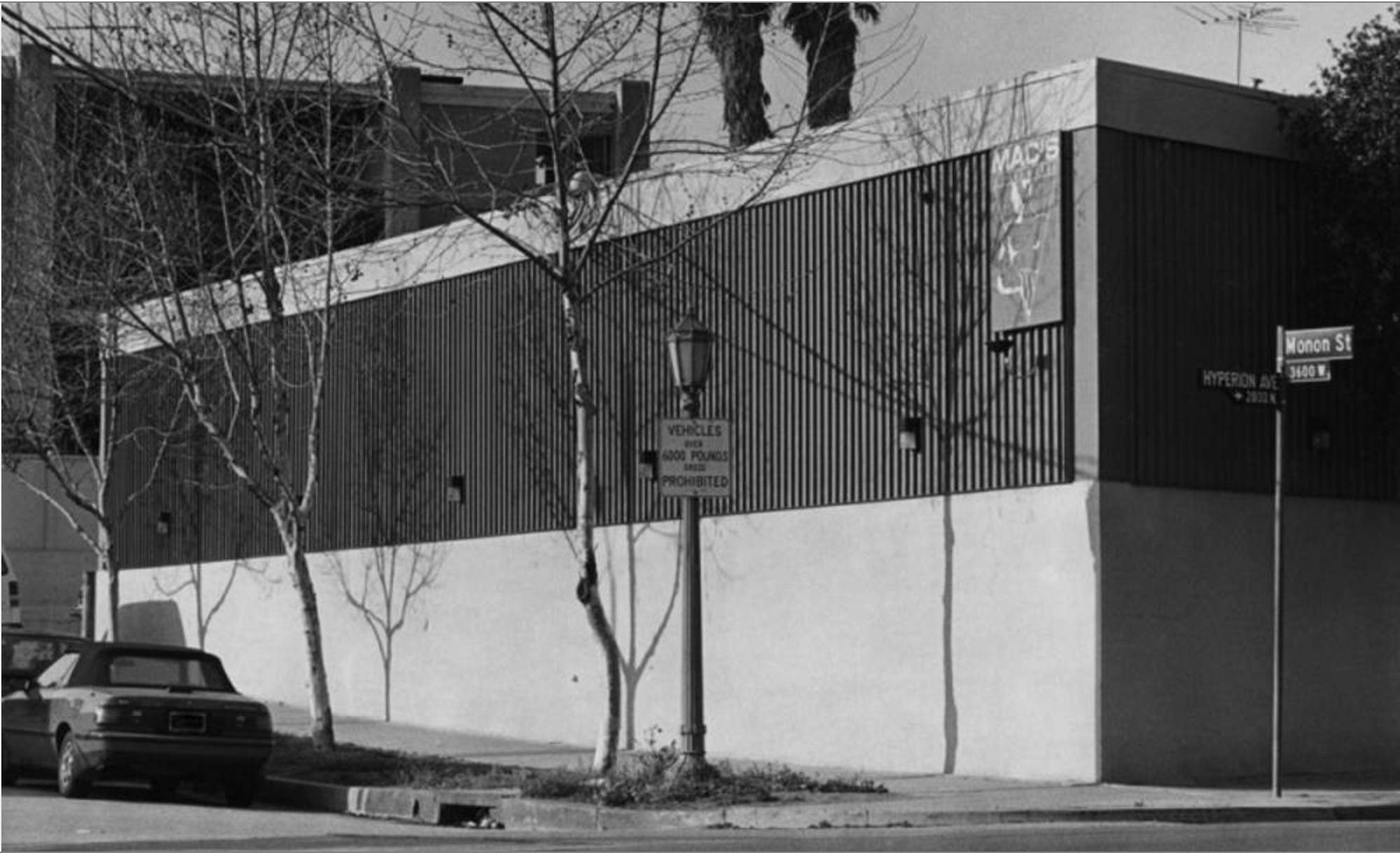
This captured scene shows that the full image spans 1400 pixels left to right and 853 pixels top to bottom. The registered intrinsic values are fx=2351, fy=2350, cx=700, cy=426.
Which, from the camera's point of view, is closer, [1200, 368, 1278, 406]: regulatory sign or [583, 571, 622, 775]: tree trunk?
[1200, 368, 1278, 406]: regulatory sign

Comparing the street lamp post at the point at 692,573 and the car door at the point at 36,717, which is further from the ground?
the street lamp post at the point at 692,573

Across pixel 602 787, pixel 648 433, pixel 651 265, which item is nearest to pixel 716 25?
pixel 651 265

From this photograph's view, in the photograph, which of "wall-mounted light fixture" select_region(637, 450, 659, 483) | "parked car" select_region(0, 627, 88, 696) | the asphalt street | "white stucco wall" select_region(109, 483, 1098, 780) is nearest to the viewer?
the asphalt street

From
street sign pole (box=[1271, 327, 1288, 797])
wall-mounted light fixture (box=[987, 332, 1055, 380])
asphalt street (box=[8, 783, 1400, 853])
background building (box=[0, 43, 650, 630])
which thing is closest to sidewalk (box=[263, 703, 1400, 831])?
asphalt street (box=[8, 783, 1400, 853])

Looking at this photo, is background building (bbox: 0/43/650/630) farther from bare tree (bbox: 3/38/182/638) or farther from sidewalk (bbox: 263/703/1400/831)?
sidewalk (bbox: 263/703/1400/831)

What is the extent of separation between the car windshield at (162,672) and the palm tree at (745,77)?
517 inches

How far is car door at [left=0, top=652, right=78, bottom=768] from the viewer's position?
21.4 metres

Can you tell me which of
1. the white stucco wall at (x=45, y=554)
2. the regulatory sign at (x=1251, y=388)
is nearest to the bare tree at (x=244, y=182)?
the regulatory sign at (x=1251, y=388)

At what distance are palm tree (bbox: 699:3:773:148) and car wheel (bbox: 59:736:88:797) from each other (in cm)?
1474

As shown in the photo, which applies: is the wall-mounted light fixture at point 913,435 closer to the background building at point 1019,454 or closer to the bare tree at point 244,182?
the background building at point 1019,454

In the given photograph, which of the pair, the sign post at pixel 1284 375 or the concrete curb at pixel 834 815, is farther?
the sign post at pixel 1284 375

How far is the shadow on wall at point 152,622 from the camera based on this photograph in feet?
119

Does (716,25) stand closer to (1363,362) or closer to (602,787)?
(1363,362)

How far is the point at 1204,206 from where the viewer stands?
72.8ft
